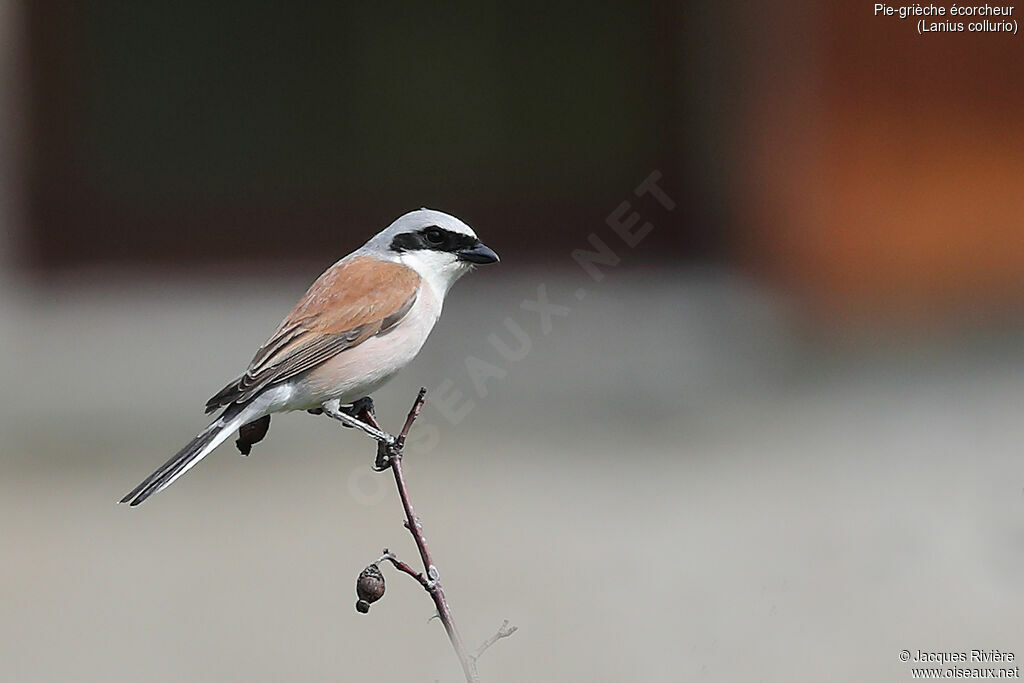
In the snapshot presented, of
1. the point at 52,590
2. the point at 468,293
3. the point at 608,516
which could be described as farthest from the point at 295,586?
the point at 468,293

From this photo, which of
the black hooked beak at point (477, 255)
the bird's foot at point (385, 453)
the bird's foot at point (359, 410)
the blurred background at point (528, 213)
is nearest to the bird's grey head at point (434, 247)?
the black hooked beak at point (477, 255)

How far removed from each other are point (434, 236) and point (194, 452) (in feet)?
1.89

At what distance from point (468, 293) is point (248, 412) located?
4.62 meters

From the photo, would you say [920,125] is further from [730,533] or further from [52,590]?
[52,590]

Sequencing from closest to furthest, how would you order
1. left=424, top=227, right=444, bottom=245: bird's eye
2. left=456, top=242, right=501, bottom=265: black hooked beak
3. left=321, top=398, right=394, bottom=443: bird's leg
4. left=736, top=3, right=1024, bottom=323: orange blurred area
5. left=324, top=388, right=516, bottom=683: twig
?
left=324, top=388, right=516, bottom=683: twig
left=321, top=398, right=394, bottom=443: bird's leg
left=456, top=242, right=501, bottom=265: black hooked beak
left=424, top=227, right=444, bottom=245: bird's eye
left=736, top=3, right=1024, bottom=323: orange blurred area

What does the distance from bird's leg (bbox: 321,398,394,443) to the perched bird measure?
1 centimetres

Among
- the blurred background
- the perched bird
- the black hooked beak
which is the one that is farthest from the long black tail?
the blurred background

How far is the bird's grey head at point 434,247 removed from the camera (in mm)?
2162

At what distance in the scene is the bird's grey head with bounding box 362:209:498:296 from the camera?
216 centimetres

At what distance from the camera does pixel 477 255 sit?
212 cm

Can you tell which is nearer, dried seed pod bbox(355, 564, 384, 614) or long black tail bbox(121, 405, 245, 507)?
dried seed pod bbox(355, 564, 384, 614)

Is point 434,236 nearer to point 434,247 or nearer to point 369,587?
point 434,247

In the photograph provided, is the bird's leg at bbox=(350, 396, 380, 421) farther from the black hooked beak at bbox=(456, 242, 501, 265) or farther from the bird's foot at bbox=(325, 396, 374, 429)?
the black hooked beak at bbox=(456, 242, 501, 265)

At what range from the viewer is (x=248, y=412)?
1923 mm
